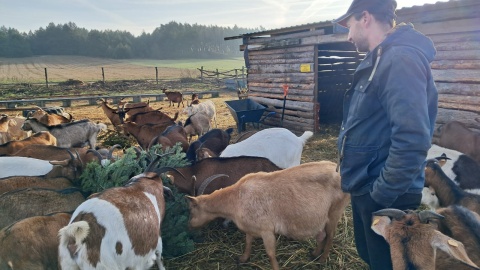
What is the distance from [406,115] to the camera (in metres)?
1.69

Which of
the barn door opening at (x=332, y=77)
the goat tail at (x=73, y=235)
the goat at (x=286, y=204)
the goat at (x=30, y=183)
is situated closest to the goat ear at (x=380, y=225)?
the goat at (x=286, y=204)

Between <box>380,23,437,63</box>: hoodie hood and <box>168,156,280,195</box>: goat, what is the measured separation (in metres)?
3.20

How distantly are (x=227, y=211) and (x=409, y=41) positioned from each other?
8.58 ft

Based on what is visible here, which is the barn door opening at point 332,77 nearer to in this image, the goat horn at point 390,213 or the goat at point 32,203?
the goat at point 32,203

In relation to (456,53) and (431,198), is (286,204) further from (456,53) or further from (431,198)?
(456,53)

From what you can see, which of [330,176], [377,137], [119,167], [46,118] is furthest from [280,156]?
[46,118]

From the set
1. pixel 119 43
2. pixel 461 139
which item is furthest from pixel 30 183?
pixel 119 43

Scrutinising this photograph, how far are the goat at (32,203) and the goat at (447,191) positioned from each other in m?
4.38

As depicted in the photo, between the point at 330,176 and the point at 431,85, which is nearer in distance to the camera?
the point at 431,85

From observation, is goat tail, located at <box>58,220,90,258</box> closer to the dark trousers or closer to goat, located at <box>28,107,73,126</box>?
the dark trousers

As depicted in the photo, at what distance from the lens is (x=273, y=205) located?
3518 millimetres

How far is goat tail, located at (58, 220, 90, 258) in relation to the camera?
8.32 feet

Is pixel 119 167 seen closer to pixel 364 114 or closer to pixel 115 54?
pixel 364 114

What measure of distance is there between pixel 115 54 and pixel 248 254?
7850 centimetres
